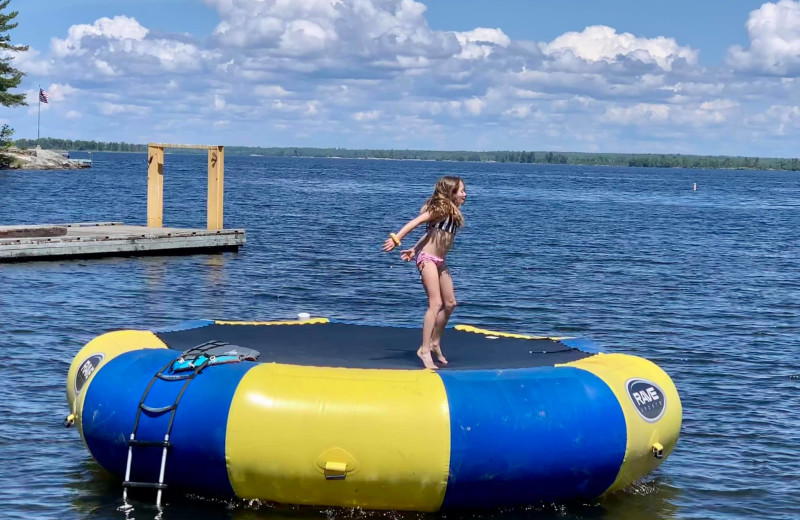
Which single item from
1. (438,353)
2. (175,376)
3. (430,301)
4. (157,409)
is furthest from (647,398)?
(157,409)

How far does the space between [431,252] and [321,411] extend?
233cm

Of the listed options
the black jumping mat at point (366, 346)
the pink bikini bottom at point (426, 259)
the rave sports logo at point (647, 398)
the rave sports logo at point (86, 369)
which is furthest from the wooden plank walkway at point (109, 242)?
the rave sports logo at point (647, 398)

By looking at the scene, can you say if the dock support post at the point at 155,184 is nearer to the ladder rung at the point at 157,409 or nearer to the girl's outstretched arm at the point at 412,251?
the girl's outstretched arm at the point at 412,251

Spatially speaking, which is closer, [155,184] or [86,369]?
[86,369]

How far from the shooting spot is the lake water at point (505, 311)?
10.8 meters

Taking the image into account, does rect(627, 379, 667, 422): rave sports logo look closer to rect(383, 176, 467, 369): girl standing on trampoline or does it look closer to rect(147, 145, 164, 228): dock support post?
rect(383, 176, 467, 369): girl standing on trampoline

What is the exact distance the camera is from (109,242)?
28.0 m

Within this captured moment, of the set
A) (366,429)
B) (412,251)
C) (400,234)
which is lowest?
(366,429)

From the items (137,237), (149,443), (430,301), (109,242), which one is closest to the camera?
(149,443)

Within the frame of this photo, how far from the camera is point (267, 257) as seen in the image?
1281 inches

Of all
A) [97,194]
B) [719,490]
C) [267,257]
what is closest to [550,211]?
[97,194]

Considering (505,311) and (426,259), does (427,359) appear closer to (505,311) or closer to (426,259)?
(426,259)

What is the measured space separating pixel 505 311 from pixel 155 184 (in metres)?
12.8

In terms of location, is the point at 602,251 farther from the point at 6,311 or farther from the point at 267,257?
the point at 6,311
